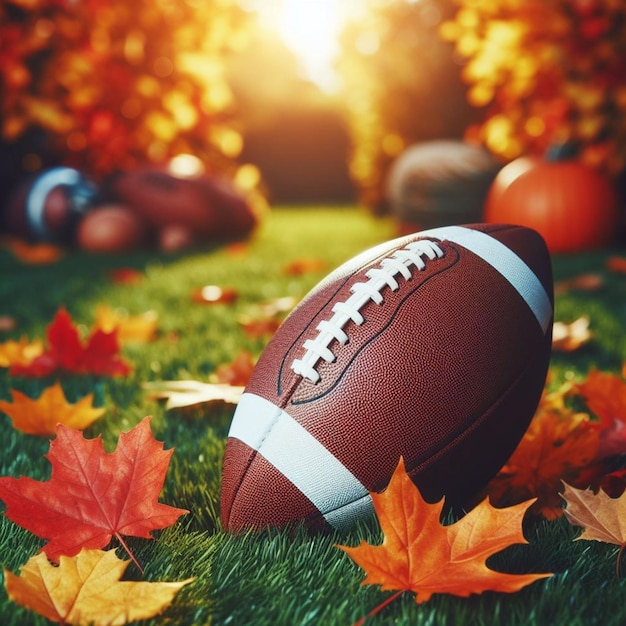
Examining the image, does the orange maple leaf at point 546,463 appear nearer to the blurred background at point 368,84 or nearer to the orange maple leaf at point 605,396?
the orange maple leaf at point 605,396

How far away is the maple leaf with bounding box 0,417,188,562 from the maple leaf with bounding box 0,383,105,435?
0.42 metres

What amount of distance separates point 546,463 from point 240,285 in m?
2.33

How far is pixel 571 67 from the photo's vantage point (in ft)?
14.3

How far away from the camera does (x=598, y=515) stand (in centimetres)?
113

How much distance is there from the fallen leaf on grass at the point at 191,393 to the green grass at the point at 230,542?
0.04m

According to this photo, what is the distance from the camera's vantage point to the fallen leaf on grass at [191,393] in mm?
1651

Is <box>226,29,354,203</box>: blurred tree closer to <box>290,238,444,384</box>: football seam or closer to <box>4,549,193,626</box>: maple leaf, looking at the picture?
<box>290,238,444,384</box>: football seam

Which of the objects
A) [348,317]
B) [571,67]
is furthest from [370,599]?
[571,67]

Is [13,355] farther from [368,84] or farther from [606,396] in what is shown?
[368,84]

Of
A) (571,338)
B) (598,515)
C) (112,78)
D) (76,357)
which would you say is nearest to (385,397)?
(598,515)

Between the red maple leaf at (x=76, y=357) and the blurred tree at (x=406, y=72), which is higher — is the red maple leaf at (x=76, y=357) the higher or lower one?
the lower one

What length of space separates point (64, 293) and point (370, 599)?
265 centimetres

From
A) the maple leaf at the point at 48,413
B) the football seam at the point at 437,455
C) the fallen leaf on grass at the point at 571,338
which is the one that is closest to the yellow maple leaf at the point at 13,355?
the maple leaf at the point at 48,413

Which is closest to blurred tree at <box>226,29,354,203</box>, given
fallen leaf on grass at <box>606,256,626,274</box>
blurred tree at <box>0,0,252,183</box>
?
blurred tree at <box>0,0,252,183</box>
